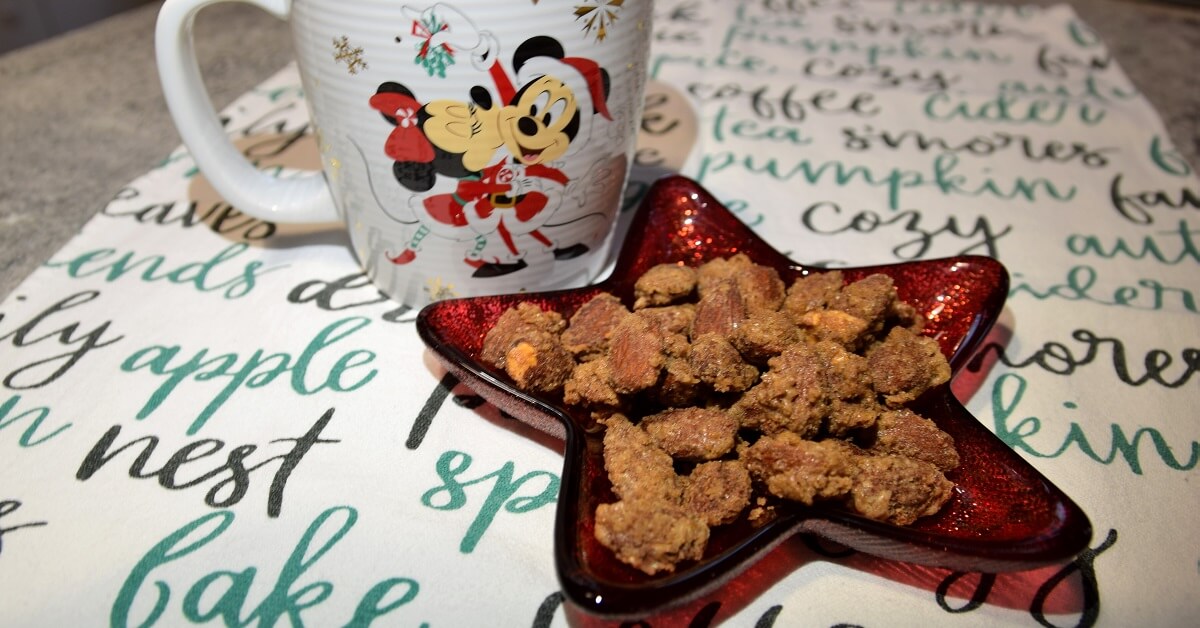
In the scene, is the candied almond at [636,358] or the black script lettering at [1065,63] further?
the black script lettering at [1065,63]

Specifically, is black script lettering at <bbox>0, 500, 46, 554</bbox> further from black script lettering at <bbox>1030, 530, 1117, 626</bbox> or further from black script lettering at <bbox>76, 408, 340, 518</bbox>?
black script lettering at <bbox>1030, 530, 1117, 626</bbox>

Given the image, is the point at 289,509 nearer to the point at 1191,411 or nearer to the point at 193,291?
the point at 193,291

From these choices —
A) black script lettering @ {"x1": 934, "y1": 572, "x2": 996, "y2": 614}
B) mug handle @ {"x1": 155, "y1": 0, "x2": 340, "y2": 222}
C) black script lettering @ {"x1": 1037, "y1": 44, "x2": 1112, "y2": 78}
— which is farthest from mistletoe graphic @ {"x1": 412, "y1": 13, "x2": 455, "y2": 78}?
black script lettering @ {"x1": 1037, "y1": 44, "x2": 1112, "y2": 78}

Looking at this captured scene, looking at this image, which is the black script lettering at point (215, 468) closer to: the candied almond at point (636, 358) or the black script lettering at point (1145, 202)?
the candied almond at point (636, 358)

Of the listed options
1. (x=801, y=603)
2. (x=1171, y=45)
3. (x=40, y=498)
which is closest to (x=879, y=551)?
(x=801, y=603)

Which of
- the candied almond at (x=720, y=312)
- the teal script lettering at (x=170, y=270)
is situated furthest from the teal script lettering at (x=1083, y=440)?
the teal script lettering at (x=170, y=270)
